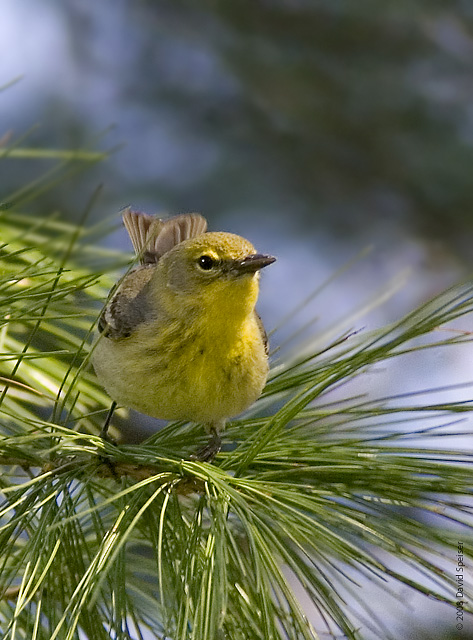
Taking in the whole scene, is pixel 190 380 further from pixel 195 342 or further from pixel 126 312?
pixel 126 312

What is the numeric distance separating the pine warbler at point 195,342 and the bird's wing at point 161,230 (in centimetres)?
45

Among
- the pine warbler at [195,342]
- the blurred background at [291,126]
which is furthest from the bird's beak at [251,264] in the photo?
the blurred background at [291,126]

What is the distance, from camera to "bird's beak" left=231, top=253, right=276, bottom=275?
1932 mm

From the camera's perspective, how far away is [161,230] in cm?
274

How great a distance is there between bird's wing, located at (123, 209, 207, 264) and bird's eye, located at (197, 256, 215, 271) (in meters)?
0.50

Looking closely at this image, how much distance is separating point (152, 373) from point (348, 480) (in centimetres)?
62

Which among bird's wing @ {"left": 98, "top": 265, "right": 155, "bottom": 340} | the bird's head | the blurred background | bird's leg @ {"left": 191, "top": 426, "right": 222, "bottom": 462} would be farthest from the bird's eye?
the blurred background

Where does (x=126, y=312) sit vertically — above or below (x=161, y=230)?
below

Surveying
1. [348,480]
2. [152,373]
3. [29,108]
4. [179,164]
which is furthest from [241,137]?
[348,480]

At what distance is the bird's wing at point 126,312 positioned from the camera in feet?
6.80

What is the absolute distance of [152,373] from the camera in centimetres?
188

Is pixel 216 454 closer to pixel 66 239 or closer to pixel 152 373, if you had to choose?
pixel 152 373

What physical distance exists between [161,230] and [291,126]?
206 centimetres

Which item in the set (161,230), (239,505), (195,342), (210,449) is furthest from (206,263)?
(239,505)
